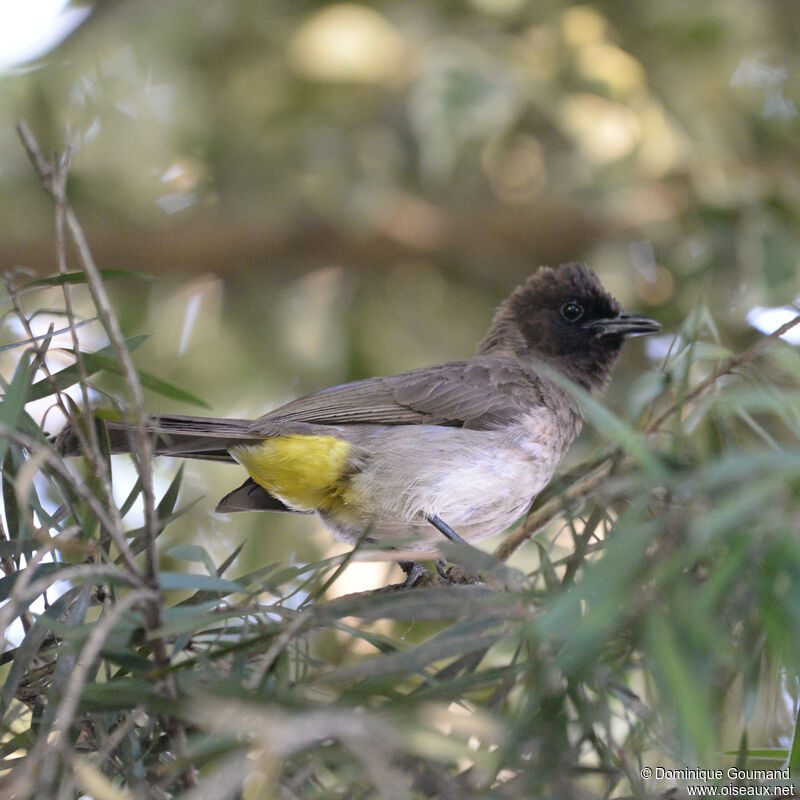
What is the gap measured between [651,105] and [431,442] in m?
2.53

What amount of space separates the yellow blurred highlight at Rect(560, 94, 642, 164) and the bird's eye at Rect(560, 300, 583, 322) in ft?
3.55

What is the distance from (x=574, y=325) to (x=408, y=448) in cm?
102

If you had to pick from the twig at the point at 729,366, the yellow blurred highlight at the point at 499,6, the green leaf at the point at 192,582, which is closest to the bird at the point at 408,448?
the twig at the point at 729,366

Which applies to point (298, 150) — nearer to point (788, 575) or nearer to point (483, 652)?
point (483, 652)

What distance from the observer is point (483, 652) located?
1864mm

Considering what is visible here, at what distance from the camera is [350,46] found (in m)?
4.60

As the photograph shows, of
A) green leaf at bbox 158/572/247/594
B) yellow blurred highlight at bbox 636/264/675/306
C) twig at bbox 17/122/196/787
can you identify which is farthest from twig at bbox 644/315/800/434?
yellow blurred highlight at bbox 636/264/675/306

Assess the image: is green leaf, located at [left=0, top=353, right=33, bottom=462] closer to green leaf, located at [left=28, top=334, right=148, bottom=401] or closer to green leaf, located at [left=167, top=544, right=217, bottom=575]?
green leaf, located at [left=28, top=334, right=148, bottom=401]

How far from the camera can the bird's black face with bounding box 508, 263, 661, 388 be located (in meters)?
3.69

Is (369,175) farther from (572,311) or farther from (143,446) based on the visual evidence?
(143,446)

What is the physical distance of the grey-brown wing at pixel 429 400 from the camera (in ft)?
10.4

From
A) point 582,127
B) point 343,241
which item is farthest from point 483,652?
point 343,241

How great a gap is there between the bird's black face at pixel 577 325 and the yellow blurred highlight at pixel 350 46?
1572 mm

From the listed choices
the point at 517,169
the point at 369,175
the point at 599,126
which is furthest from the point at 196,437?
the point at 517,169
